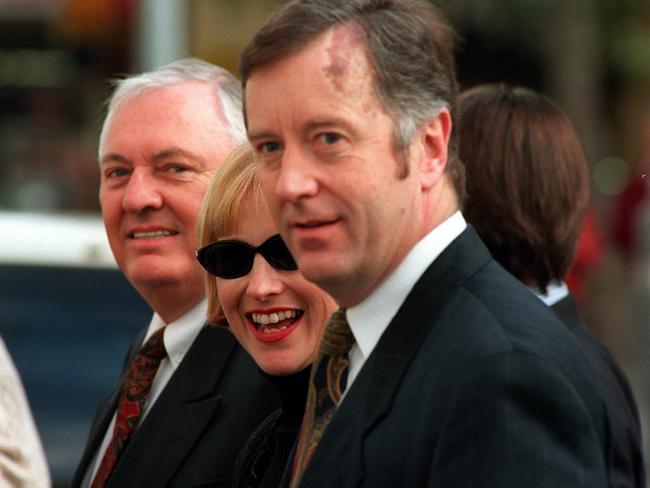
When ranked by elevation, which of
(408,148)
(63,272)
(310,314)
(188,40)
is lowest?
(63,272)

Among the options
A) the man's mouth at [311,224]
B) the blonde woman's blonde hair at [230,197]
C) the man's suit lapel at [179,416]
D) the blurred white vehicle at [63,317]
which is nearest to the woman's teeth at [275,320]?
the blonde woman's blonde hair at [230,197]

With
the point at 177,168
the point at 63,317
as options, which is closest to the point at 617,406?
the point at 177,168

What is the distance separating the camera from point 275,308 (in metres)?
2.97

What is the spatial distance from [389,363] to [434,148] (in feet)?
1.18

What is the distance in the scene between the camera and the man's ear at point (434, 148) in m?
2.32

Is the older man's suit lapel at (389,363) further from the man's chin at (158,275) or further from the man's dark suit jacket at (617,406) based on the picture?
the man's chin at (158,275)

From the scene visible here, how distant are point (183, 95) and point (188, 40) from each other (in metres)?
4.14

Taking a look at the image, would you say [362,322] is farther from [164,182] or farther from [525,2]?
[525,2]

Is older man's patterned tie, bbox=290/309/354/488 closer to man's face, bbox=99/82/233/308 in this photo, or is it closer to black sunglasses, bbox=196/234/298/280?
black sunglasses, bbox=196/234/298/280

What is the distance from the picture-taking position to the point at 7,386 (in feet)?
8.29

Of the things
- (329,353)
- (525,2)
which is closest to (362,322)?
(329,353)

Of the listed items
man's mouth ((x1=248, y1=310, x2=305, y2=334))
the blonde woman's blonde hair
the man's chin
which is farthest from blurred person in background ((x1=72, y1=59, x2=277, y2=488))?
the blonde woman's blonde hair

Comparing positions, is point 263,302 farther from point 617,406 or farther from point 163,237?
point 617,406

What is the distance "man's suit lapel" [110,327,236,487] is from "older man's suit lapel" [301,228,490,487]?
2.98 feet
